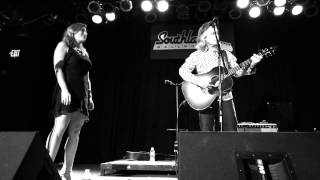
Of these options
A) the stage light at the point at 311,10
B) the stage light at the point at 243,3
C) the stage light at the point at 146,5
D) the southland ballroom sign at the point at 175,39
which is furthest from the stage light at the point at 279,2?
the stage light at the point at 146,5

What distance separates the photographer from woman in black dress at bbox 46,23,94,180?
3.05 meters

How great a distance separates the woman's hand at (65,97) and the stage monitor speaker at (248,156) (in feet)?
5.34

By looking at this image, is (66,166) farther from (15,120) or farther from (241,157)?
(15,120)

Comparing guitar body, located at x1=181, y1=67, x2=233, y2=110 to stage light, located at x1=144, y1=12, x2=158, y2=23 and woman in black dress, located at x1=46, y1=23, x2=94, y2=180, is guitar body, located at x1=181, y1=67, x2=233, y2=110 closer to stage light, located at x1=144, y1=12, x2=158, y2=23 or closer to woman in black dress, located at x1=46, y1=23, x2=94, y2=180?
woman in black dress, located at x1=46, y1=23, x2=94, y2=180

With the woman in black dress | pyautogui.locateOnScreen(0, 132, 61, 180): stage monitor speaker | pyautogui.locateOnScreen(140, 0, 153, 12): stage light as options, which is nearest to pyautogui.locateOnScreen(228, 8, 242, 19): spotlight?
pyautogui.locateOnScreen(140, 0, 153, 12): stage light

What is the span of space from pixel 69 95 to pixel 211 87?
6.69ft

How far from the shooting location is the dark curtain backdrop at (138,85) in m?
6.43

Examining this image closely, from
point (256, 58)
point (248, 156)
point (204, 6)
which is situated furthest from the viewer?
point (204, 6)

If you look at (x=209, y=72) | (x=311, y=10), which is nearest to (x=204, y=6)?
(x=311, y=10)

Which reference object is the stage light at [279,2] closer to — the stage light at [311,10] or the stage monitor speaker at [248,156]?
the stage light at [311,10]

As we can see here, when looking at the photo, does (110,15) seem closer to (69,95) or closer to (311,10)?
(69,95)

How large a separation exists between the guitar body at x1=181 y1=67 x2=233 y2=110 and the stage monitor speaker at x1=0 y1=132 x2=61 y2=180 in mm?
2514

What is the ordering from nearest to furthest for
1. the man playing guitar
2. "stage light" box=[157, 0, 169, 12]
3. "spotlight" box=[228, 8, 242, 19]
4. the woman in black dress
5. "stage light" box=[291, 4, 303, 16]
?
the woman in black dress < the man playing guitar < "stage light" box=[291, 4, 303, 16] < "stage light" box=[157, 0, 169, 12] < "spotlight" box=[228, 8, 242, 19]

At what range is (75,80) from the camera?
3252 mm
